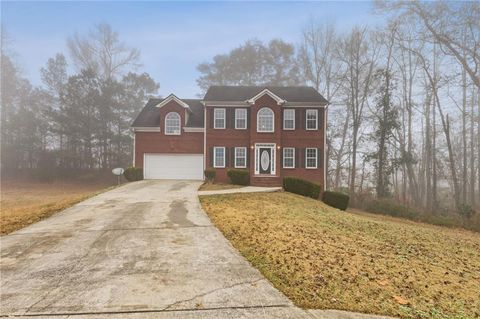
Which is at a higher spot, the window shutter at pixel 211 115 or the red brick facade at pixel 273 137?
the window shutter at pixel 211 115

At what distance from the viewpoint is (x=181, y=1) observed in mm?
13281

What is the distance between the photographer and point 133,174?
712 inches

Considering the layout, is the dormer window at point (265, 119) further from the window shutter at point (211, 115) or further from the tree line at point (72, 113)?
the tree line at point (72, 113)

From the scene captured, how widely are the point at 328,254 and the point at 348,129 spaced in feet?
78.4

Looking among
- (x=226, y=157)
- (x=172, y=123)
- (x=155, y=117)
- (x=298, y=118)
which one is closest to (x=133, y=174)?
(x=172, y=123)

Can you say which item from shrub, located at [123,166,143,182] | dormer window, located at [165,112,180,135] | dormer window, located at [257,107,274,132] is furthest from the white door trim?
shrub, located at [123,166,143,182]

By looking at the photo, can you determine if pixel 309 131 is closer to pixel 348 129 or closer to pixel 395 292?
pixel 348 129

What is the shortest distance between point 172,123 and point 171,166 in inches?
133

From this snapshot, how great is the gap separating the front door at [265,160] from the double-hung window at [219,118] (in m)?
3.58

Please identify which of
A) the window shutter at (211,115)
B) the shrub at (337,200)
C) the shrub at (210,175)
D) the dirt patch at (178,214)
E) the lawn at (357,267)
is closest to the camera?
the lawn at (357,267)

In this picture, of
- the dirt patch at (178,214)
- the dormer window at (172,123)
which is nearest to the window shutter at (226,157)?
the dormer window at (172,123)

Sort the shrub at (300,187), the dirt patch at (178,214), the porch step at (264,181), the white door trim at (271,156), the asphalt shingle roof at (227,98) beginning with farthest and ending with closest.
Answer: the asphalt shingle roof at (227,98), the white door trim at (271,156), the porch step at (264,181), the shrub at (300,187), the dirt patch at (178,214)

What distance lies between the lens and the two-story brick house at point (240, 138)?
59.9 feet

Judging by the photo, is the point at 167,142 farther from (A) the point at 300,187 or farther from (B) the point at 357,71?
(B) the point at 357,71
